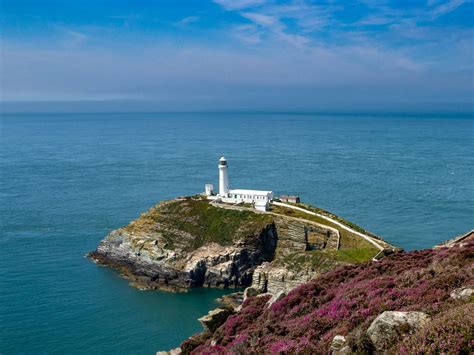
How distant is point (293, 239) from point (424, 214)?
30019 millimetres

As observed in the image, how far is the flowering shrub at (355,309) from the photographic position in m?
11.5

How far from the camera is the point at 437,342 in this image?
10.7 metres

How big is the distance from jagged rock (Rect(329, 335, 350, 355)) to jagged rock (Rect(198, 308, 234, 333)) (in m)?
11.1

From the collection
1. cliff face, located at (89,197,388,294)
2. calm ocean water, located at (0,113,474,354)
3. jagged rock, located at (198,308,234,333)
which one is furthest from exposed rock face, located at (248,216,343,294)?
jagged rock, located at (198,308,234,333)

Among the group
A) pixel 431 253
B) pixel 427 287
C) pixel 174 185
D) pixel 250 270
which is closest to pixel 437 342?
pixel 427 287

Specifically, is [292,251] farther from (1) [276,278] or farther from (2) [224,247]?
(2) [224,247]

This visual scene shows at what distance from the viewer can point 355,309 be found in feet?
54.2

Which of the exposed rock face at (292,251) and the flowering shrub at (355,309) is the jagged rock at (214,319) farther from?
the exposed rock face at (292,251)

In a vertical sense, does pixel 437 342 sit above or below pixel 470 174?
above

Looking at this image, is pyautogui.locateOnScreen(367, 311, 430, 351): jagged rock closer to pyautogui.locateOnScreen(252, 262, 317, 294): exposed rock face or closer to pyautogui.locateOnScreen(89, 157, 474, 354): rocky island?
pyautogui.locateOnScreen(89, 157, 474, 354): rocky island

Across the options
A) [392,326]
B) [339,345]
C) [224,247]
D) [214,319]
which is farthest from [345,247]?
[392,326]

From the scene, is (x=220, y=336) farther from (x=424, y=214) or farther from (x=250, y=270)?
(x=424, y=214)

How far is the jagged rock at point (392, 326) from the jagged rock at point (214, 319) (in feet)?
40.6

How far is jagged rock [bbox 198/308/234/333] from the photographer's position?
78.3ft
